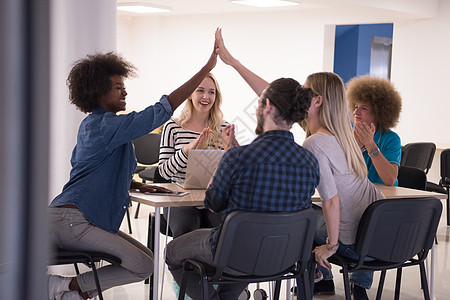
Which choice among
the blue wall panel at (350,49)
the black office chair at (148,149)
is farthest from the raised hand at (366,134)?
the blue wall panel at (350,49)

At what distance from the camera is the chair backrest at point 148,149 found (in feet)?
18.9

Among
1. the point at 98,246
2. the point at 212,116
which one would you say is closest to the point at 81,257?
the point at 98,246

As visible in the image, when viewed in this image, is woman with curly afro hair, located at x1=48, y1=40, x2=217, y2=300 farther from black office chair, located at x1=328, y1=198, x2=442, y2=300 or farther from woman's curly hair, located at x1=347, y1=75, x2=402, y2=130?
woman's curly hair, located at x1=347, y1=75, x2=402, y2=130

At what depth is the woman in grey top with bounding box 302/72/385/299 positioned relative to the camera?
2.33 meters

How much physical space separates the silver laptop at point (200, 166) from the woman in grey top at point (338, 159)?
488 mm

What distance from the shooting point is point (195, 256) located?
2.22 metres

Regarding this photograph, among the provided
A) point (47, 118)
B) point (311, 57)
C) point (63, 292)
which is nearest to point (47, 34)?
point (47, 118)

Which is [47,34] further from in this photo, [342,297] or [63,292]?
[342,297]

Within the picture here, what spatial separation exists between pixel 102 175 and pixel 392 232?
1199 mm

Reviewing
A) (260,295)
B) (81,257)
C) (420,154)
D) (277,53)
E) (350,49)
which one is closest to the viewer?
(81,257)

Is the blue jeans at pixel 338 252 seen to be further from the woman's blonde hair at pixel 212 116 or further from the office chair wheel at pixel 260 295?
the woman's blonde hair at pixel 212 116

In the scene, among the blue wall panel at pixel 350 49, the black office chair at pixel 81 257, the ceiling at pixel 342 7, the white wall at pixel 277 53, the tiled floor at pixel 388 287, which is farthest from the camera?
the blue wall panel at pixel 350 49

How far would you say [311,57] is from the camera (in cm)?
869

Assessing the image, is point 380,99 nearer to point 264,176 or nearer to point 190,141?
point 190,141
